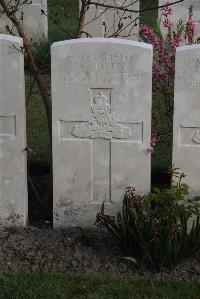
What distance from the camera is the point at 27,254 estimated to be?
4.82 meters

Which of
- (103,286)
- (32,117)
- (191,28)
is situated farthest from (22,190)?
(32,117)

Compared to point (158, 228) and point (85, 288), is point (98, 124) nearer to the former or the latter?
point (158, 228)

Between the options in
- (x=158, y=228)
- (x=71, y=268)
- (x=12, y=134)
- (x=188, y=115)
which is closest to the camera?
(x=158, y=228)

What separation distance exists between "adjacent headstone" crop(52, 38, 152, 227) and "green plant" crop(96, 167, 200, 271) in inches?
12.7

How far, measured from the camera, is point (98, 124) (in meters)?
4.94

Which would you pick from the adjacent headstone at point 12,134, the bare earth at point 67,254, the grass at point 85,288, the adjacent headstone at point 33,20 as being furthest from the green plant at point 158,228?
the adjacent headstone at point 33,20

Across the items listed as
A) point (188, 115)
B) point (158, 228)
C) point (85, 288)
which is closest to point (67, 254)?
point (85, 288)

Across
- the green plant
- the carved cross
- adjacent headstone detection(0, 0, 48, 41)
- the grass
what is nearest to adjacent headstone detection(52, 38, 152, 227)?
the carved cross

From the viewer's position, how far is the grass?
428 cm

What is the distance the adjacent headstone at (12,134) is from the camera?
4.89m

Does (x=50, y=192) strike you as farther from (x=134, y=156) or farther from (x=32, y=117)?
(x=32, y=117)

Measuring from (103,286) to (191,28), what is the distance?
8.32 feet

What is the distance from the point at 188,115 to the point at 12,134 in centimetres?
130

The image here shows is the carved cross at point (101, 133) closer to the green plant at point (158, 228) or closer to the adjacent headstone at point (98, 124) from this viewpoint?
the adjacent headstone at point (98, 124)
